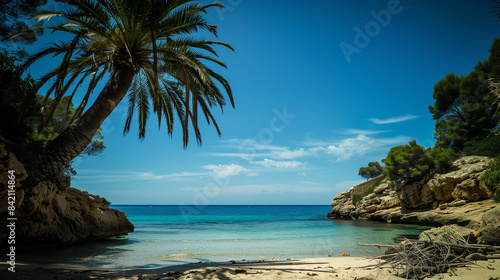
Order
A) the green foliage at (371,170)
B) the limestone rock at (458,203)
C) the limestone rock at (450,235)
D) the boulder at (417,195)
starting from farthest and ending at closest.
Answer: the green foliage at (371,170) < the boulder at (417,195) < the limestone rock at (458,203) < the limestone rock at (450,235)

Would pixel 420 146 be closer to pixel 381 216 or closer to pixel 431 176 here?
pixel 431 176

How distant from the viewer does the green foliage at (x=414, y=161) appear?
76.3 ft

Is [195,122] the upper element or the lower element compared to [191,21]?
lower

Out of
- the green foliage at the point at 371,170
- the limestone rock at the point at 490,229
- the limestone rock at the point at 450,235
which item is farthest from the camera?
the green foliage at the point at 371,170

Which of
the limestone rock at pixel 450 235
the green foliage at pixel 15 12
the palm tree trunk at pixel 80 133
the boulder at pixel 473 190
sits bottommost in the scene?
the limestone rock at pixel 450 235

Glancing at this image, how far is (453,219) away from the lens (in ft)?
59.7

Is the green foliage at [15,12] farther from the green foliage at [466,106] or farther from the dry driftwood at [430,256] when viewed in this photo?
the green foliage at [466,106]

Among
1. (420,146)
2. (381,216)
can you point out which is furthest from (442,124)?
(381,216)

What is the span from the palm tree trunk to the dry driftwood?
807cm

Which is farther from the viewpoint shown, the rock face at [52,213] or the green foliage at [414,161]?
the green foliage at [414,161]

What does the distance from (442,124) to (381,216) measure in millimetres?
12136

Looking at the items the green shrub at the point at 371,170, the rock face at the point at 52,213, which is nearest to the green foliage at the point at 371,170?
the green shrub at the point at 371,170

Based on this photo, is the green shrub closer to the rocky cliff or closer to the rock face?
the rocky cliff

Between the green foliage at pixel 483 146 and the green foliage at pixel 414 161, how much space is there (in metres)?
1.60
